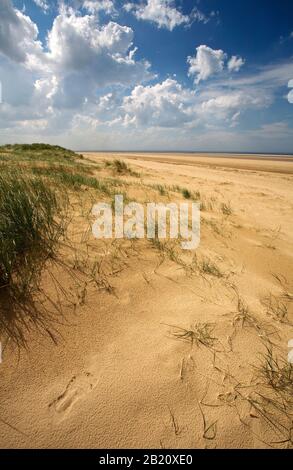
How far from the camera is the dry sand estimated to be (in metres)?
1.21

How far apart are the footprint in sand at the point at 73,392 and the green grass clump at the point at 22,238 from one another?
2.43 ft

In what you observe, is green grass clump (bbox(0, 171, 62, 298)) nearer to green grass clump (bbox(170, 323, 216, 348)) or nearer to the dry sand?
the dry sand

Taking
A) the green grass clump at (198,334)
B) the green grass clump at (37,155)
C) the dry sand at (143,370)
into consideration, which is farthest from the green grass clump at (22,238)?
the green grass clump at (37,155)

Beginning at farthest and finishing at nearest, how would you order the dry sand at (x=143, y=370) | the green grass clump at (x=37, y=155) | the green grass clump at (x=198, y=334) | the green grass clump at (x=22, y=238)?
the green grass clump at (x=37, y=155) → the green grass clump at (x=22, y=238) → the green grass clump at (x=198, y=334) → the dry sand at (x=143, y=370)

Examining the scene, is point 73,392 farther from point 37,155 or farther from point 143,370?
point 37,155

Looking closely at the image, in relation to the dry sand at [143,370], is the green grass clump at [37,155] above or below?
above

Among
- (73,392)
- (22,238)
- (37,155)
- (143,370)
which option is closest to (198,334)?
(143,370)

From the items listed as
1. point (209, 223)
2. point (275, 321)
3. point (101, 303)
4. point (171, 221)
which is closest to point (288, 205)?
point (209, 223)

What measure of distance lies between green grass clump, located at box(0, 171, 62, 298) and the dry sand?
0.20 metres

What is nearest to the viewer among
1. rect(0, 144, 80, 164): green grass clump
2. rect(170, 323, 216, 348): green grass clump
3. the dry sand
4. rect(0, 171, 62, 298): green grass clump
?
the dry sand

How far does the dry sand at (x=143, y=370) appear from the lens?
3.98ft

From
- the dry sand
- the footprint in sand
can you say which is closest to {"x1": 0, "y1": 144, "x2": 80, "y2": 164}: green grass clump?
the dry sand

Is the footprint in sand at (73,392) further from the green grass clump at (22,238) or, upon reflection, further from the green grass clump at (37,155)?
the green grass clump at (37,155)

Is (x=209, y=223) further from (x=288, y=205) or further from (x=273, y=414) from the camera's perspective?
(x=288, y=205)
